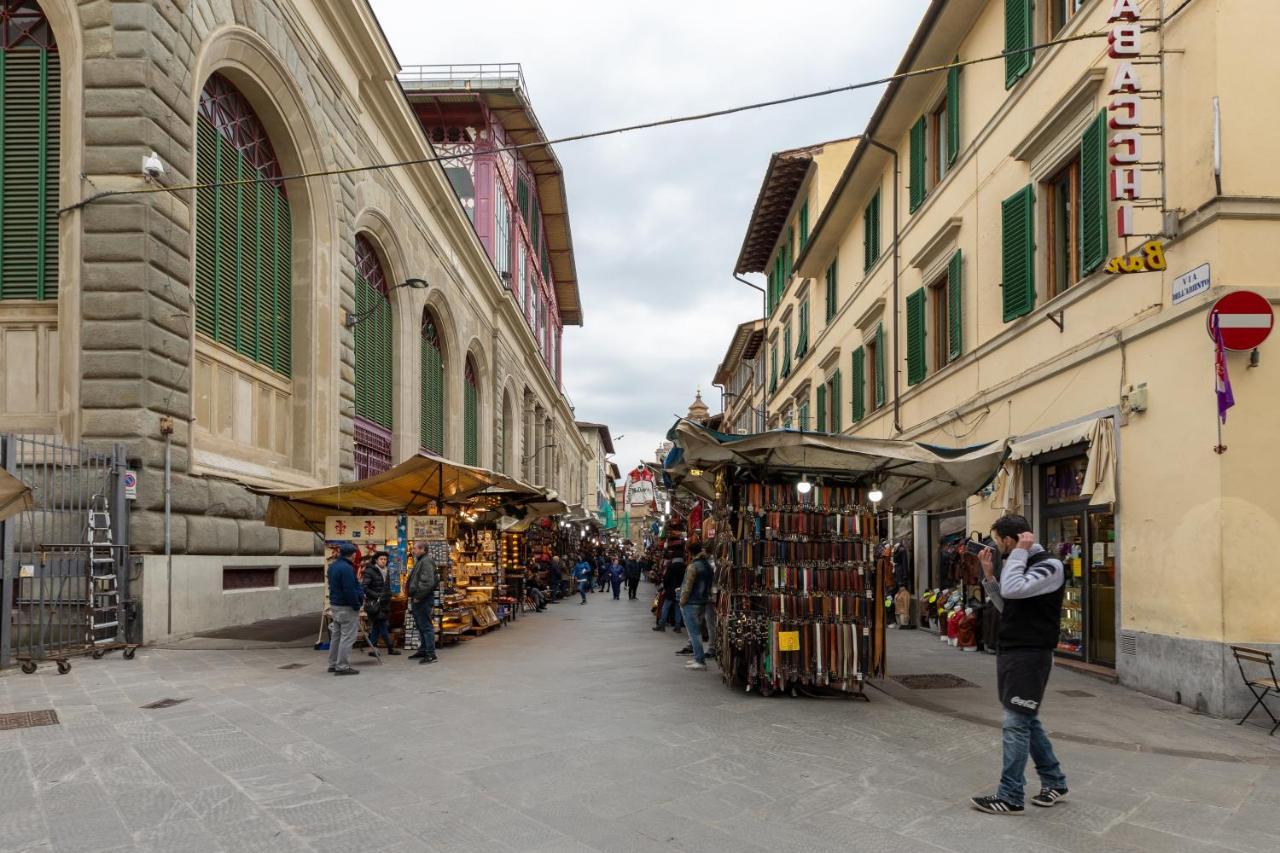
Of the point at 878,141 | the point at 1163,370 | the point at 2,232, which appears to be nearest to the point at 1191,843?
the point at 1163,370

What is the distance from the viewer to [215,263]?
50.5 feet

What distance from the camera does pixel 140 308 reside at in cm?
1263

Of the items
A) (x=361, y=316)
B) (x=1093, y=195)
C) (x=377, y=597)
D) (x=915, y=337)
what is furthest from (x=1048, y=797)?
(x=361, y=316)

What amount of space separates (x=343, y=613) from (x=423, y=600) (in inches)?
75.8

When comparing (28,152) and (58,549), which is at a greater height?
(28,152)

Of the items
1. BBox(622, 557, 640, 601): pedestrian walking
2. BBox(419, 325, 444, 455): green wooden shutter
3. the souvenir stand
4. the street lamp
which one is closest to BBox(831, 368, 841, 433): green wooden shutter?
BBox(622, 557, 640, 601): pedestrian walking

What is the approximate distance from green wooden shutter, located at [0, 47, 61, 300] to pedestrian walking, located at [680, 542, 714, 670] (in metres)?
9.20

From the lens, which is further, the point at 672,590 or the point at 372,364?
the point at 372,364

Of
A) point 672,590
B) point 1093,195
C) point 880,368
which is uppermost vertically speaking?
point 1093,195

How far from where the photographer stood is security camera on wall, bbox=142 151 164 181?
1260 cm

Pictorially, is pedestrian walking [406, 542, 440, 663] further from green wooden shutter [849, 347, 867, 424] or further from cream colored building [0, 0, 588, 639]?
green wooden shutter [849, 347, 867, 424]

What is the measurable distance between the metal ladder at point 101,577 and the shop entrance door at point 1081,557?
11.2 meters

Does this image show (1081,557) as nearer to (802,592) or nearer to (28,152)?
(802,592)

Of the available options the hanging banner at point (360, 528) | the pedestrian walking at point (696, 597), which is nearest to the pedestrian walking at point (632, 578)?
the hanging banner at point (360, 528)
